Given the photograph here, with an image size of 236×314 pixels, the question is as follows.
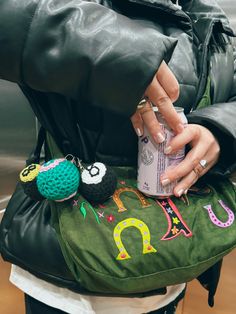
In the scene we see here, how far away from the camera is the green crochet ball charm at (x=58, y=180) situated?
52cm

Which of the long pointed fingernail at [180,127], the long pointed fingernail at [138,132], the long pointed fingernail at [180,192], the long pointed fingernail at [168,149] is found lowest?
the long pointed fingernail at [180,192]

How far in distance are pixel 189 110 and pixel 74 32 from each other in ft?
0.83

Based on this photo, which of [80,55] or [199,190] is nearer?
[80,55]

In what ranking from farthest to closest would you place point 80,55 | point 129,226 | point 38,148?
point 38,148, point 129,226, point 80,55

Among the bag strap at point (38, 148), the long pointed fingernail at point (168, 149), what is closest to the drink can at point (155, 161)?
the long pointed fingernail at point (168, 149)

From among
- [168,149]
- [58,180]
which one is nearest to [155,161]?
[168,149]

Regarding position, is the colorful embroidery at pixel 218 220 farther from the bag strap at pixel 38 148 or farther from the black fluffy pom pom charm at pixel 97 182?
the bag strap at pixel 38 148

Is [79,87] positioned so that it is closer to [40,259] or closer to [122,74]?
[122,74]

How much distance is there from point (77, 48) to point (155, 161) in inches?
7.7

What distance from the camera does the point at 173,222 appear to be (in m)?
0.56

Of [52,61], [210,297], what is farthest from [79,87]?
[210,297]

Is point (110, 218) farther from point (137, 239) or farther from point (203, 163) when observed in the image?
point (203, 163)

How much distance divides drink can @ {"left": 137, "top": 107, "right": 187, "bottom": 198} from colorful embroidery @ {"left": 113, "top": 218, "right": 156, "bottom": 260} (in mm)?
48

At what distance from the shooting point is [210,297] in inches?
29.8
